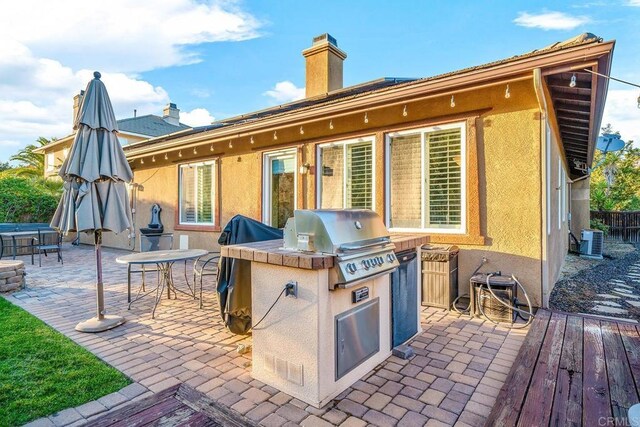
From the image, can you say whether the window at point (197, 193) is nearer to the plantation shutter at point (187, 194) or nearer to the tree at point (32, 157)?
the plantation shutter at point (187, 194)

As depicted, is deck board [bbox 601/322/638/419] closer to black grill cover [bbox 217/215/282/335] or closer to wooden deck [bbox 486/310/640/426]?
wooden deck [bbox 486/310/640/426]

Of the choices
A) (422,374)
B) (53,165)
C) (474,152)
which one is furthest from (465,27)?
(53,165)

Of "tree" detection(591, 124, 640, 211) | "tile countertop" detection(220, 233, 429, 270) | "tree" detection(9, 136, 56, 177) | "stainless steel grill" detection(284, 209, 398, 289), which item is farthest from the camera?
"tree" detection(9, 136, 56, 177)

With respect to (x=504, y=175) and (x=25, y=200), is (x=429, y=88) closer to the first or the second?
(x=504, y=175)

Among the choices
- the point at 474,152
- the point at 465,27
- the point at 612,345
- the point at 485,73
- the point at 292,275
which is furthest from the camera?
the point at 465,27

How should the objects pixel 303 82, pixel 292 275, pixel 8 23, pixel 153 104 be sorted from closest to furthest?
1. pixel 292 275
2. pixel 8 23
3. pixel 303 82
4. pixel 153 104

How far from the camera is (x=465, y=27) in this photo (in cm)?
819

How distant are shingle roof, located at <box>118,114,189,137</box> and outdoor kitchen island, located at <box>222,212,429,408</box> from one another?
1732cm

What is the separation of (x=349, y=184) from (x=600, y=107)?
3.93 metres

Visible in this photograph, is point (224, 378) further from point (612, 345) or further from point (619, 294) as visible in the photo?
point (619, 294)

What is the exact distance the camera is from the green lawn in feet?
7.58

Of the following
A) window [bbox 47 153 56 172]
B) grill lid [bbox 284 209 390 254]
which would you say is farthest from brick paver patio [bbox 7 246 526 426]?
window [bbox 47 153 56 172]

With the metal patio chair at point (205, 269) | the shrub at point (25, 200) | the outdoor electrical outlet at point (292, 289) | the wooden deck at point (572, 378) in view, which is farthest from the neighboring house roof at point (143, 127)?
the wooden deck at point (572, 378)

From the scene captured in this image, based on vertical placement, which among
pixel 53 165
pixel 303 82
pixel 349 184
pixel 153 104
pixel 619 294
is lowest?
pixel 619 294
